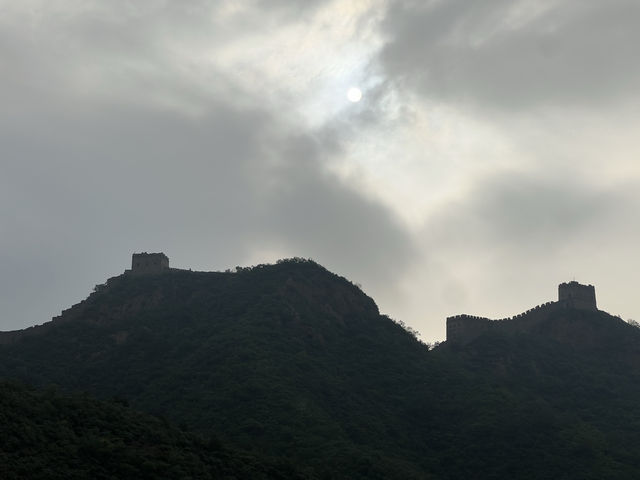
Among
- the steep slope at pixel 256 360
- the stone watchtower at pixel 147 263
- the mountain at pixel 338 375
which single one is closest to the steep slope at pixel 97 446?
the mountain at pixel 338 375

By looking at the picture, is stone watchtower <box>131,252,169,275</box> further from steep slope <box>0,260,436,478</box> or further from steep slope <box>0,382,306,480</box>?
steep slope <box>0,382,306,480</box>

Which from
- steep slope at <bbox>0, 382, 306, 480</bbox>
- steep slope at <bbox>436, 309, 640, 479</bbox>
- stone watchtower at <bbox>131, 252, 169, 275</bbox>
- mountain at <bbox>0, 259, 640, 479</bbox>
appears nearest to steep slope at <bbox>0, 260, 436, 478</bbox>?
mountain at <bbox>0, 259, 640, 479</bbox>

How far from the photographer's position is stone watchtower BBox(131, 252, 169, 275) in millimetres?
110062

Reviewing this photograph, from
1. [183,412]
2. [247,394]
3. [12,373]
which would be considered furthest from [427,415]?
[12,373]

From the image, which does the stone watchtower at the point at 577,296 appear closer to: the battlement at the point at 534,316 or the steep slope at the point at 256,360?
the battlement at the point at 534,316

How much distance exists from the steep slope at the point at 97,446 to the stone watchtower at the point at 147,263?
184 ft

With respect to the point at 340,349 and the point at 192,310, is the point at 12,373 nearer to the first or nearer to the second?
the point at 192,310

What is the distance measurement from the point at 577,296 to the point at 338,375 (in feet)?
155

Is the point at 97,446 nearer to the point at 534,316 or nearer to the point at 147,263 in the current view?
the point at 147,263

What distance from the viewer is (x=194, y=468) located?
4584cm

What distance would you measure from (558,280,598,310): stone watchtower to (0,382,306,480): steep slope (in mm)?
73234

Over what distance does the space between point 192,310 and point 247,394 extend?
103 feet

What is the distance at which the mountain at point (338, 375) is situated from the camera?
65.0m

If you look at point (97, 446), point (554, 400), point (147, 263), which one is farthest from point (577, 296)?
point (97, 446)
